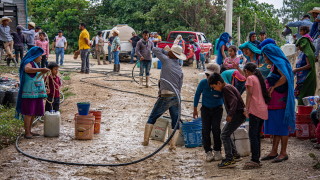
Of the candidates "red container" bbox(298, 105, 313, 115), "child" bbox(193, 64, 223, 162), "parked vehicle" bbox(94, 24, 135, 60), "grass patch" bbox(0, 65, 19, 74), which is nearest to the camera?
"child" bbox(193, 64, 223, 162)

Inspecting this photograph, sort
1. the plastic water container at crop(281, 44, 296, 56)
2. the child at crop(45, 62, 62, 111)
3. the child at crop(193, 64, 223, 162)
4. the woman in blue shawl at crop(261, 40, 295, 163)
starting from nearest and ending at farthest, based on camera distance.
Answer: the woman in blue shawl at crop(261, 40, 295, 163) < the child at crop(193, 64, 223, 162) < the child at crop(45, 62, 62, 111) < the plastic water container at crop(281, 44, 296, 56)

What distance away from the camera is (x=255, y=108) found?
7078mm

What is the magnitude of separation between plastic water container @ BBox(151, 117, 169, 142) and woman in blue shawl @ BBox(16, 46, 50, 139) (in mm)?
2278

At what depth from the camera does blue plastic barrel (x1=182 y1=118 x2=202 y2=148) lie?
8898mm

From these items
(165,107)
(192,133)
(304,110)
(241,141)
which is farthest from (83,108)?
(304,110)

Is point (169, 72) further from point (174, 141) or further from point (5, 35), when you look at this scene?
→ point (5, 35)

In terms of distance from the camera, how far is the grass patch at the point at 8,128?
9062mm

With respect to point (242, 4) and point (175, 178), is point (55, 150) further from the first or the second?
point (242, 4)

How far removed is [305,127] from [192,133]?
85.1 inches

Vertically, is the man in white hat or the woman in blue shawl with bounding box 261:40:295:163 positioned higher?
the man in white hat

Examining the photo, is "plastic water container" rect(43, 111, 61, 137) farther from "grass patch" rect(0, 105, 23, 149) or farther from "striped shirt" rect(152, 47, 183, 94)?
"striped shirt" rect(152, 47, 183, 94)

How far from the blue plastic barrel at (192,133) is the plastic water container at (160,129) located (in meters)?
0.56

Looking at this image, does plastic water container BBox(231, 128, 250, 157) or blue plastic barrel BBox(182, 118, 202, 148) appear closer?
plastic water container BBox(231, 128, 250, 157)

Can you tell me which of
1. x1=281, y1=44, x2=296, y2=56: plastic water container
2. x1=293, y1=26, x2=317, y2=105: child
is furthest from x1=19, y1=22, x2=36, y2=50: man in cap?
x1=293, y1=26, x2=317, y2=105: child
